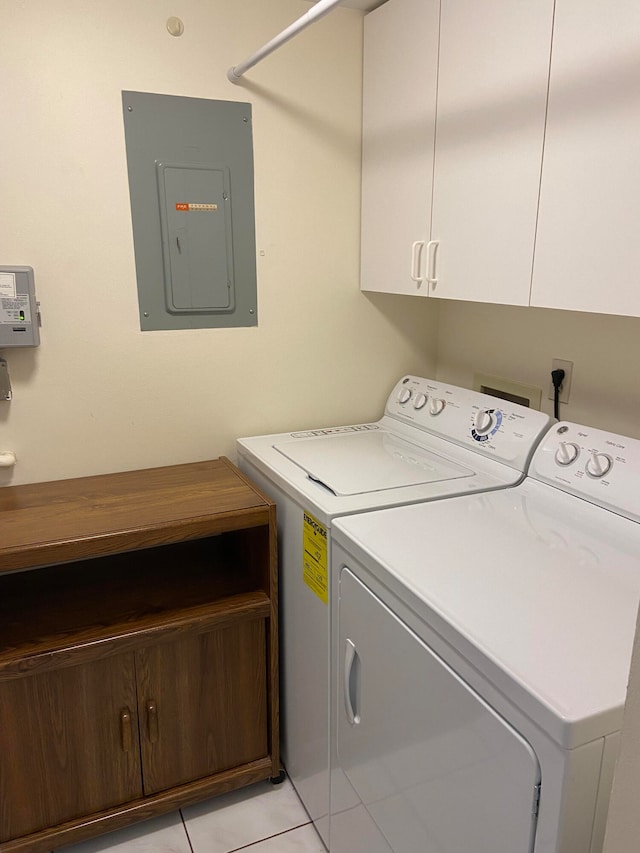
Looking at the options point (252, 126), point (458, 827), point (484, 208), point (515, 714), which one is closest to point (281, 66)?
point (252, 126)

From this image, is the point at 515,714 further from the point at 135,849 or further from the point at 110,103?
the point at 110,103

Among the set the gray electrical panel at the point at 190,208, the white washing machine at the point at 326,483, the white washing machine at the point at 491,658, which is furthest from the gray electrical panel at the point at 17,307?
the white washing machine at the point at 491,658

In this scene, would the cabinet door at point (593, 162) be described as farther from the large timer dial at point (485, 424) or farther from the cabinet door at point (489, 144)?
the large timer dial at point (485, 424)

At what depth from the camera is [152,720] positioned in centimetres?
170

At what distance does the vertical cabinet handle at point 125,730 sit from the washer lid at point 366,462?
2.56ft

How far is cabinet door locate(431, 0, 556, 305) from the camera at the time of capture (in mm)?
1363

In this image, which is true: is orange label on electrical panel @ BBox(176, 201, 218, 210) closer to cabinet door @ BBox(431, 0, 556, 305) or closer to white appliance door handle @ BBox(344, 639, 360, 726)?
cabinet door @ BBox(431, 0, 556, 305)

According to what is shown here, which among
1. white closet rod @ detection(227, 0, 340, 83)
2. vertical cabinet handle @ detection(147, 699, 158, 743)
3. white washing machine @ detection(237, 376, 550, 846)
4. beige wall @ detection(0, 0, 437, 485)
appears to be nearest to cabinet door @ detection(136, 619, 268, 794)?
vertical cabinet handle @ detection(147, 699, 158, 743)

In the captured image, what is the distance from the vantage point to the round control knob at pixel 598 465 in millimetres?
1450

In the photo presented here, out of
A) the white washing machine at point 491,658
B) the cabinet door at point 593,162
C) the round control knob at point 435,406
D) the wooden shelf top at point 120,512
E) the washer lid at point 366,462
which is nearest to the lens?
the white washing machine at point 491,658

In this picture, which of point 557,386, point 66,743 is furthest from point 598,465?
point 66,743

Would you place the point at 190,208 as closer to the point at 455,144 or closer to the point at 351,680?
the point at 455,144

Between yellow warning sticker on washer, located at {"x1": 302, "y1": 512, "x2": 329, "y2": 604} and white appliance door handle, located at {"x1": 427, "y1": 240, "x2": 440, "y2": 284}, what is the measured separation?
2.39 feet

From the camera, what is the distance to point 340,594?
1448 millimetres
